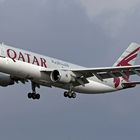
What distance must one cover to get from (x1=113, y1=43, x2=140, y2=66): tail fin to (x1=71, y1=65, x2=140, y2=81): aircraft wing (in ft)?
25.9

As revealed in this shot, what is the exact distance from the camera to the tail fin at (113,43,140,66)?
308 feet

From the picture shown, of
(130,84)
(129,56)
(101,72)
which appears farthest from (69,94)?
(129,56)

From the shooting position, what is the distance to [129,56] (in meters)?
94.8

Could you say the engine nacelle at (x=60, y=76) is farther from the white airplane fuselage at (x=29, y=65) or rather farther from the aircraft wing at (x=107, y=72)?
the aircraft wing at (x=107, y=72)

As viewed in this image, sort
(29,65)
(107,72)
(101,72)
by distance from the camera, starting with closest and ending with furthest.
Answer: (29,65) < (107,72) < (101,72)

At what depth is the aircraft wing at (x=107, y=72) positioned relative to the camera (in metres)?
82.7

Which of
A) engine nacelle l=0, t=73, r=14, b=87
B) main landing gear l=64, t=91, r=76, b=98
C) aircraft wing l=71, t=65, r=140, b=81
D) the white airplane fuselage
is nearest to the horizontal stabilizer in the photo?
aircraft wing l=71, t=65, r=140, b=81

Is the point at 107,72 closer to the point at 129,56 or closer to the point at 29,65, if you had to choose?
the point at 29,65

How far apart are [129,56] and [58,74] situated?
562 inches

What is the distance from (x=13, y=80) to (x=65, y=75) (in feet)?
19.7

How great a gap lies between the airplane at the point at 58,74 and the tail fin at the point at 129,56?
10.8 ft

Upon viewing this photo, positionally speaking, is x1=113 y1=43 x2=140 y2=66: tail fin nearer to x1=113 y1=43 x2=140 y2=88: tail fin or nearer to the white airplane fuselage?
x1=113 y1=43 x2=140 y2=88: tail fin

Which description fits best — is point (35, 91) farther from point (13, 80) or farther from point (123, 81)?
point (123, 81)

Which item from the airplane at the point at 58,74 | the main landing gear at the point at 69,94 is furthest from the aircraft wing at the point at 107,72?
the main landing gear at the point at 69,94
